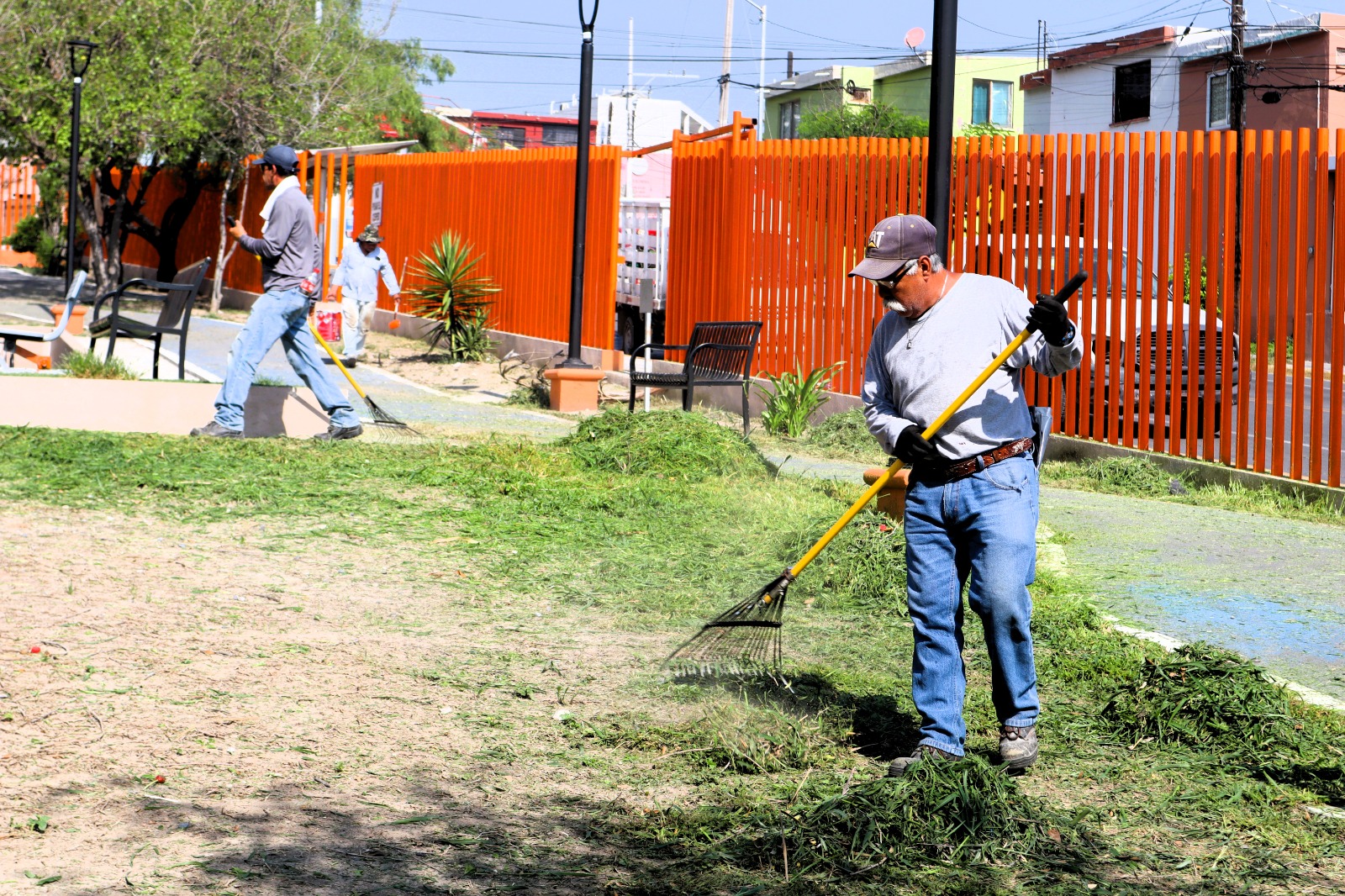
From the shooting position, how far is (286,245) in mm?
9836

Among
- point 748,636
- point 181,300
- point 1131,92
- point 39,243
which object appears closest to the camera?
point 748,636

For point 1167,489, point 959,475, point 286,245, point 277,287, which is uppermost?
point 286,245

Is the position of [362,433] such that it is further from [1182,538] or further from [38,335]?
[1182,538]

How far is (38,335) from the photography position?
13.5 meters

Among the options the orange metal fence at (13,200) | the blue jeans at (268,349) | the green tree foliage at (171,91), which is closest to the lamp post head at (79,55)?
the green tree foliage at (171,91)

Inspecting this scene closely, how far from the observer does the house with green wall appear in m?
52.8

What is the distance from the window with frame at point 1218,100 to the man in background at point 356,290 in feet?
75.7

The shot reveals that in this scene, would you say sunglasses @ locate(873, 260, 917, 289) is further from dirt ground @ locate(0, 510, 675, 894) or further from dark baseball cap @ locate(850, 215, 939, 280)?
dirt ground @ locate(0, 510, 675, 894)

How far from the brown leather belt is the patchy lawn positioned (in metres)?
0.87

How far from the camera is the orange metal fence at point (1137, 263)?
9773mm

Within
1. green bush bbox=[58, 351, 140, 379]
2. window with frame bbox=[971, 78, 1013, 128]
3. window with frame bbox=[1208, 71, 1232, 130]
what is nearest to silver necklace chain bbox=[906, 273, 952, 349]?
green bush bbox=[58, 351, 140, 379]

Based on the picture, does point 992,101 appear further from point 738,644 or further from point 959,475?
point 959,475

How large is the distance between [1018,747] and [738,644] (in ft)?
3.92

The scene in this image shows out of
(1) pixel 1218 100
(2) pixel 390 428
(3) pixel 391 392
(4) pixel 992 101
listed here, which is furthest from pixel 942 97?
(4) pixel 992 101
